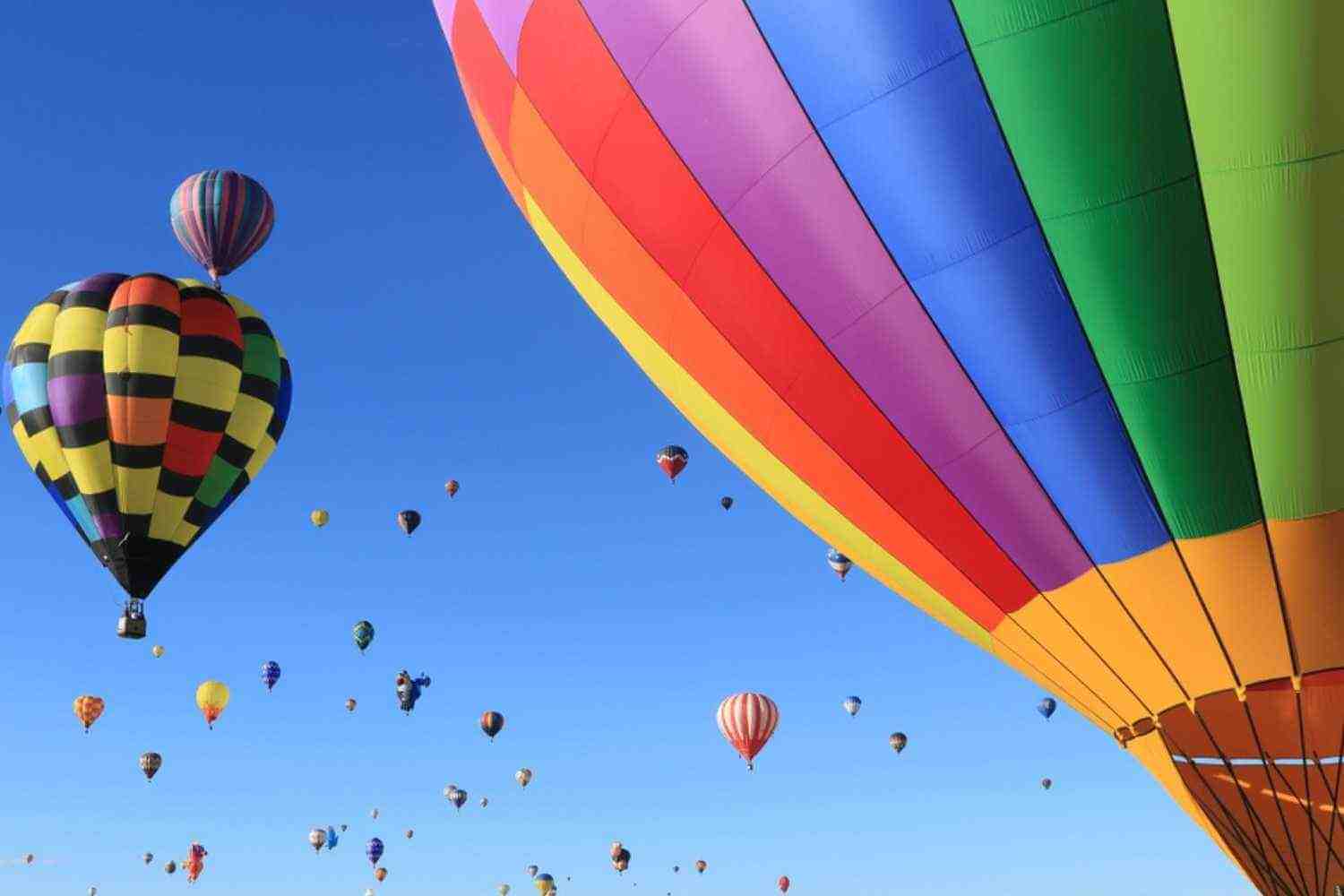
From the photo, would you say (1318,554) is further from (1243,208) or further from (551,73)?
(551,73)

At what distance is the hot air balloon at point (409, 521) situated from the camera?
34500 mm

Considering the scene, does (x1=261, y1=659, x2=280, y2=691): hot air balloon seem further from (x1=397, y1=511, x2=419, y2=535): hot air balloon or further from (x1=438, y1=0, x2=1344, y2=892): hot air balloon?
(x1=438, y1=0, x2=1344, y2=892): hot air balloon

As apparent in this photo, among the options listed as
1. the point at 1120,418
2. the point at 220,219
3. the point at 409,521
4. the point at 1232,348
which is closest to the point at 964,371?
the point at 1120,418

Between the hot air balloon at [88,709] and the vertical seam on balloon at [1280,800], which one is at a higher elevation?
the hot air balloon at [88,709]

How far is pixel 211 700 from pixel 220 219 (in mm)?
15684

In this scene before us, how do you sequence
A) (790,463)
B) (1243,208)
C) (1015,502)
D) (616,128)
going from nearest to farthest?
(1243,208) → (1015,502) → (616,128) → (790,463)

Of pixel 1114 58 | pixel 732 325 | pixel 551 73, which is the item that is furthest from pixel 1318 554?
pixel 551 73

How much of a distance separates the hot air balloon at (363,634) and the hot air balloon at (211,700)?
15.5 feet

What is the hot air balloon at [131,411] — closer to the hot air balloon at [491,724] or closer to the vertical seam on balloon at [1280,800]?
the vertical seam on balloon at [1280,800]

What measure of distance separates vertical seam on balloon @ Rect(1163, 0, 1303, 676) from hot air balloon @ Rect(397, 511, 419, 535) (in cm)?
2948

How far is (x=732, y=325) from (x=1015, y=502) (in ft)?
7.23

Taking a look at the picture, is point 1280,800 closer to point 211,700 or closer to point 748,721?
point 748,721

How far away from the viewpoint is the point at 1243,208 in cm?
655

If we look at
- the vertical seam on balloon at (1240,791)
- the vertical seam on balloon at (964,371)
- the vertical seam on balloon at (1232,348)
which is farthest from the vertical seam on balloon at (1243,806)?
the vertical seam on balloon at (1232,348)
